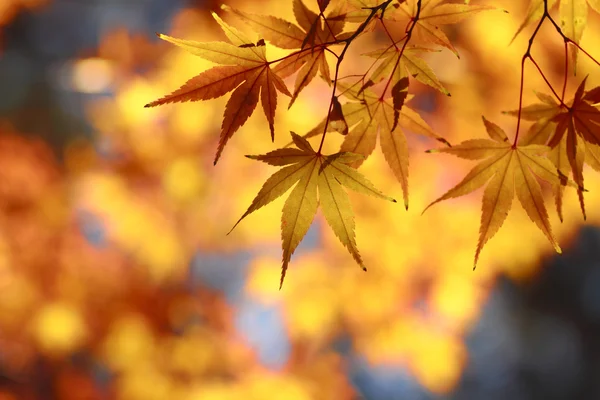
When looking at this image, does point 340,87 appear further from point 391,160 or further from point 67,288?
point 67,288

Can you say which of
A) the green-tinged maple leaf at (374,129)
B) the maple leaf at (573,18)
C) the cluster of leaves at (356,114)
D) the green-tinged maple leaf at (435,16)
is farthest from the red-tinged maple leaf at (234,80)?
the maple leaf at (573,18)

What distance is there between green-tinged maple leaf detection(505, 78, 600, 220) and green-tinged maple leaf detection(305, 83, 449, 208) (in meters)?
0.18

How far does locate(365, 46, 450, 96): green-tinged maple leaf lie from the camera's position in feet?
2.36

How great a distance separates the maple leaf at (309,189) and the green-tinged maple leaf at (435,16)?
0.24 m

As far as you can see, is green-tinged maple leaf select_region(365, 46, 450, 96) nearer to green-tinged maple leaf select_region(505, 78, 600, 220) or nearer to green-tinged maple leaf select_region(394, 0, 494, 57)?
green-tinged maple leaf select_region(394, 0, 494, 57)

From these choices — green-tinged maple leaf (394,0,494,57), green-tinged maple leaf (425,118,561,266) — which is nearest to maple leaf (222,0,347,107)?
green-tinged maple leaf (394,0,494,57)

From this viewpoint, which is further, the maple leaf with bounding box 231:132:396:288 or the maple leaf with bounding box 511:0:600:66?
the maple leaf with bounding box 511:0:600:66

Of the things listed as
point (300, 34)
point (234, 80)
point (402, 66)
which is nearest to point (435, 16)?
point (402, 66)

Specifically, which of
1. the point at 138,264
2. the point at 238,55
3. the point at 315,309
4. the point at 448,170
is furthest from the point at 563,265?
the point at 238,55

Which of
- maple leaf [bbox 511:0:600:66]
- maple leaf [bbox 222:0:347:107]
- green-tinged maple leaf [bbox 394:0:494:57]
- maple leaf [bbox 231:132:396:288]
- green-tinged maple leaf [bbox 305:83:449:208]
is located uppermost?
maple leaf [bbox 511:0:600:66]

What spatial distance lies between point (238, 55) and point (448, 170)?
8.57 ft

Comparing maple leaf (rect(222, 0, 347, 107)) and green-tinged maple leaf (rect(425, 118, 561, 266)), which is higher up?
maple leaf (rect(222, 0, 347, 107))

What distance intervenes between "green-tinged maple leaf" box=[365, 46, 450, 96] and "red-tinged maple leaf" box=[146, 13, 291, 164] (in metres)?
0.15

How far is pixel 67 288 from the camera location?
3205 millimetres
